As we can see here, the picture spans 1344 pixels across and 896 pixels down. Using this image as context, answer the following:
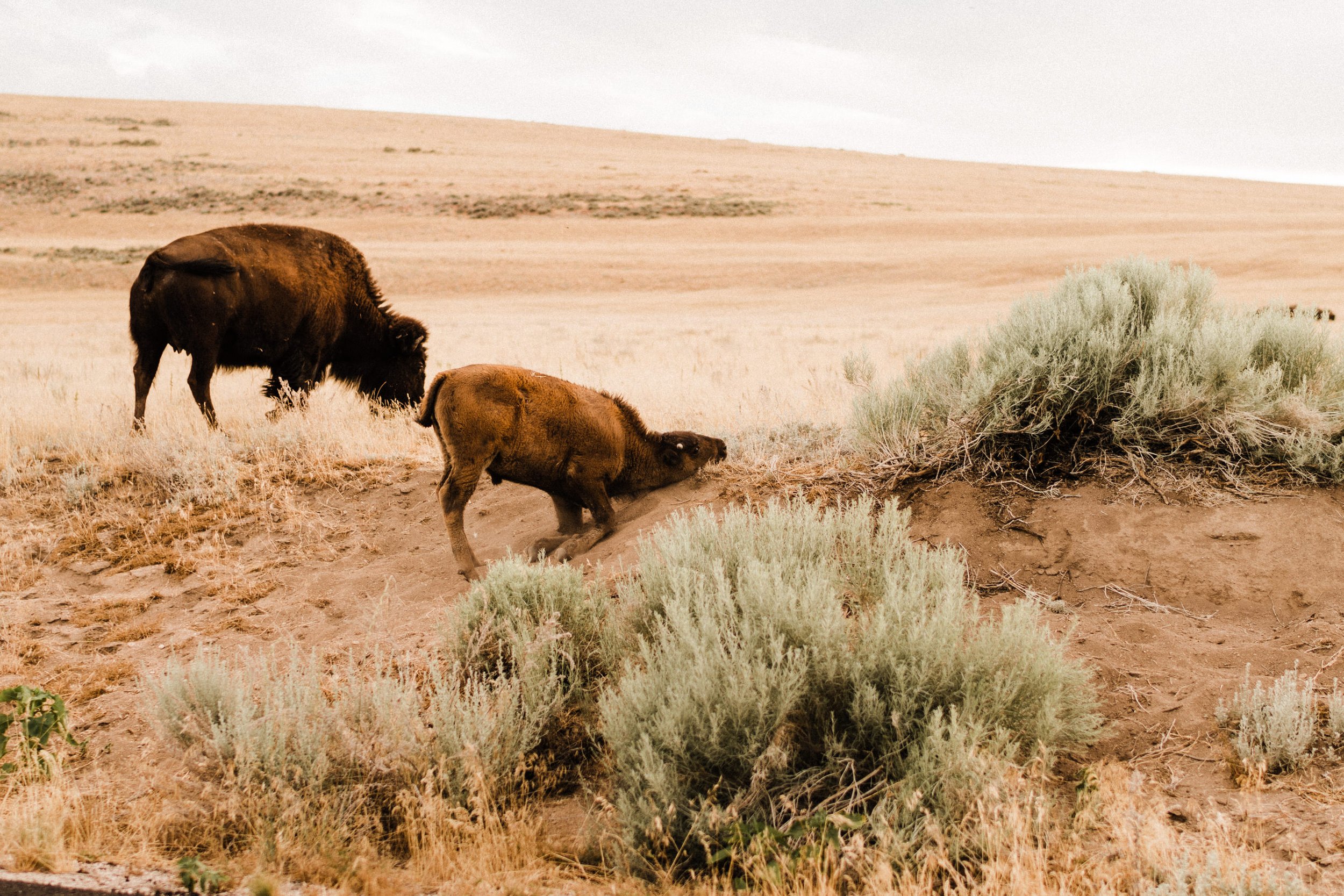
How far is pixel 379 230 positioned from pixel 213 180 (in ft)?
38.5

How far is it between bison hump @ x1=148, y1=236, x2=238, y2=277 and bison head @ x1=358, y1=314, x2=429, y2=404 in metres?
1.67

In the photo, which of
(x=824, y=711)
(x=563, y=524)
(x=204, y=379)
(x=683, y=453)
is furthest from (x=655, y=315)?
(x=824, y=711)

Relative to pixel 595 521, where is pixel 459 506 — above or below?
above

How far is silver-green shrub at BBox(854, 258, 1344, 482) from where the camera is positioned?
5.32 metres

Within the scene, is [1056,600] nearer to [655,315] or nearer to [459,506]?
[459,506]

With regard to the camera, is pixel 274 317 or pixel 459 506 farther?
pixel 274 317

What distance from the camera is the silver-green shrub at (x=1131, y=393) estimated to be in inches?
209

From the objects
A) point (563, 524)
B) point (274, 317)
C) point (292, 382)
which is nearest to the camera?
point (563, 524)

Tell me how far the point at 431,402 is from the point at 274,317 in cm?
420

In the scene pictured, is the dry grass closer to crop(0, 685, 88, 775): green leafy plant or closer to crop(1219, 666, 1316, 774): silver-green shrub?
crop(0, 685, 88, 775): green leafy plant

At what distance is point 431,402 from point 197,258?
4151 mm

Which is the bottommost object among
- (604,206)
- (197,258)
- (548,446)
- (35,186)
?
(548,446)

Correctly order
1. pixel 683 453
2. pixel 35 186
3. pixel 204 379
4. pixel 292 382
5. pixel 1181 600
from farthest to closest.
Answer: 1. pixel 35 186
2. pixel 292 382
3. pixel 204 379
4. pixel 683 453
5. pixel 1181 600

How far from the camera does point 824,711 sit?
11.4 ft
